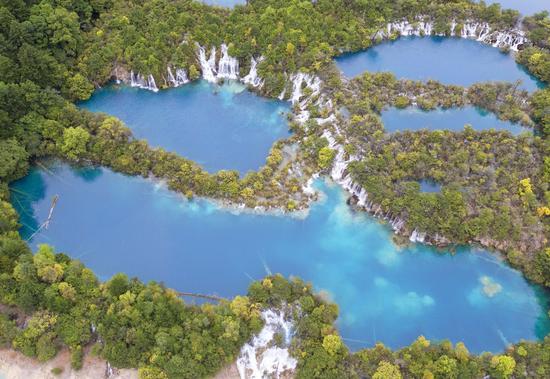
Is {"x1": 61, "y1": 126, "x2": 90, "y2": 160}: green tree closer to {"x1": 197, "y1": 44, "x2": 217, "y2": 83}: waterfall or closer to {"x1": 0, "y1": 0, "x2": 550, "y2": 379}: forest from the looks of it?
{"x1": 0, "y1": 0, "x2": 550, "y2": 379}: forest

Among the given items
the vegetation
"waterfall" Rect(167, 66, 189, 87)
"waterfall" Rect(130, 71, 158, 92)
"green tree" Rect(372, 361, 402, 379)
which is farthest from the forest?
"waterfall" Rect(130, 71, 158, 92)

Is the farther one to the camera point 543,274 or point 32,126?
point 32,126

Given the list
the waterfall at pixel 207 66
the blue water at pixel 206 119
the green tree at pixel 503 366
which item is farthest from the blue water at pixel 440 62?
the green tree at pixel 503 366

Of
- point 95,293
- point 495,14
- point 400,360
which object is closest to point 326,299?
point 400,360

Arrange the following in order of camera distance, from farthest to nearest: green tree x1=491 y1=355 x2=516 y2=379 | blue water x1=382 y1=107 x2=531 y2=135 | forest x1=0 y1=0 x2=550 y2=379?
blue water x1=382 y1=107 x2=531 y2=135, forest x1=0 y1=0 x2=550 y2=379, green tree x1=491 y1=355 x2=516 y2=379

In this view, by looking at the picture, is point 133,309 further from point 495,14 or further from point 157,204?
point 495,14

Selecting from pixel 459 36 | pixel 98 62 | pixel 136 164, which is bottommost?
pixel 136 164

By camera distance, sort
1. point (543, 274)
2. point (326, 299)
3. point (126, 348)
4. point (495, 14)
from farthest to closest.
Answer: point (495, 14) < point (543, 274) < point (326, 299) < point (126, 348)

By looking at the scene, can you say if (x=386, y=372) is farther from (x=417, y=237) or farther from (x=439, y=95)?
(x=439, y=95)
